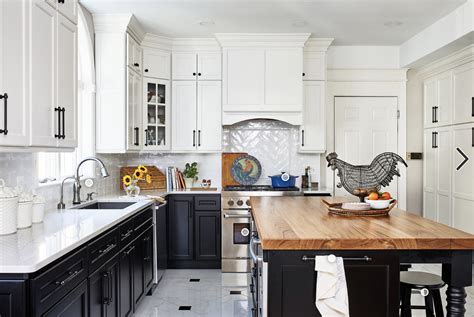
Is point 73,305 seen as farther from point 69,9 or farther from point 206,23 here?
point 206,23

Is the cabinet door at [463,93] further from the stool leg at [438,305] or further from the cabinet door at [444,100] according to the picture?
the stool leg at [438,305]

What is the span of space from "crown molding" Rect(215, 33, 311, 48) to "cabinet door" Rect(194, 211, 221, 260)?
6.65ft

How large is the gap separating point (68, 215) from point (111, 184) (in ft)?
6.05

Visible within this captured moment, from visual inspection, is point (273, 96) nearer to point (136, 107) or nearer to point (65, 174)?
point (136, 107)

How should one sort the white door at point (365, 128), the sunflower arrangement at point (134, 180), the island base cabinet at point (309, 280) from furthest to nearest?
the white door at point (365, 128) < the sunflower arrangement at point (134, 180) < the island base cabinet at point (309, 280)

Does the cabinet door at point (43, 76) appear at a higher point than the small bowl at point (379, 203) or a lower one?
higher

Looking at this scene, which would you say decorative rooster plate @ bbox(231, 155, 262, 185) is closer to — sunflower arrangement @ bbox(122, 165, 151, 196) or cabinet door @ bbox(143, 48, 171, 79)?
sunflower arrangement @ bbox(122, 165, 151, 196)

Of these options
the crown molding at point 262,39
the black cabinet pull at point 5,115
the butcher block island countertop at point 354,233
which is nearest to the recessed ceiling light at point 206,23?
the crown molding at point 262,39

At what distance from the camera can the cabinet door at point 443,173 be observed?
516cm

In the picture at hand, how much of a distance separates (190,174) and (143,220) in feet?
5.50

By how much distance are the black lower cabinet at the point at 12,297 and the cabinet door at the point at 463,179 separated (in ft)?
14.9

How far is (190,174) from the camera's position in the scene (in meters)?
5.32

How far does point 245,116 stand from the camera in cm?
507

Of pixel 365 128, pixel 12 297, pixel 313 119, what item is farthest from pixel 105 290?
pixel 365 128
